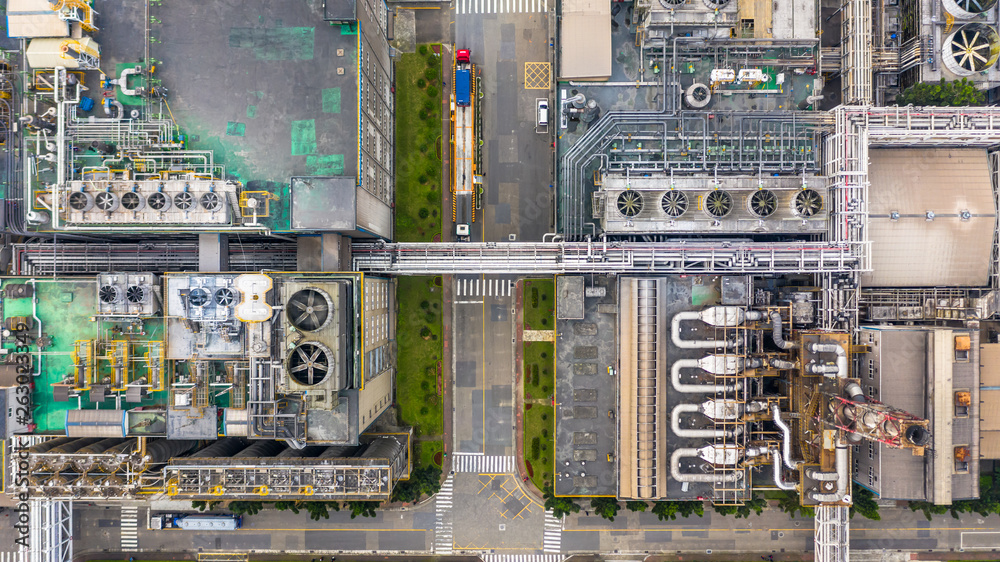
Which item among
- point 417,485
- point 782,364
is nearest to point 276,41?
point 417,485

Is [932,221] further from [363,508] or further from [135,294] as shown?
[135,294]

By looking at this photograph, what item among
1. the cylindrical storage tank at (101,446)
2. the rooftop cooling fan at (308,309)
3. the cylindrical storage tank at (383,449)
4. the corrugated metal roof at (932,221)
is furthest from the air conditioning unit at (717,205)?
the cylindrical storage tank at (101,446)

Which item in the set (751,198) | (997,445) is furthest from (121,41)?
(997,445)

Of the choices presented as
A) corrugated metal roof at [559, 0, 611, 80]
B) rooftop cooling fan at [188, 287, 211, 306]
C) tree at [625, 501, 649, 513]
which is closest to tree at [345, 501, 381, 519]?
rooftop cooling fan at [188, 287, 211, 306]

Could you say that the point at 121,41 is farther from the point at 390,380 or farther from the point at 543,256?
the point at 543,256

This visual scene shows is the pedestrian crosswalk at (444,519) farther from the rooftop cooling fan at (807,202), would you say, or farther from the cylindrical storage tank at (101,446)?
the rooftop cooling fan at (807,202)

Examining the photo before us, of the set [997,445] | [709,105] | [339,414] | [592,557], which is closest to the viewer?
[339,414]
